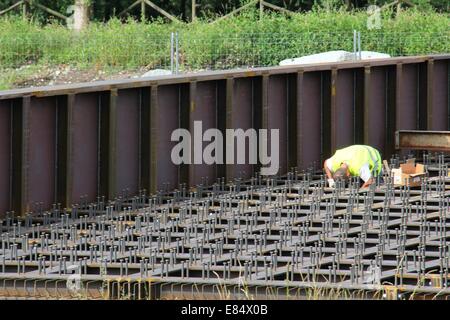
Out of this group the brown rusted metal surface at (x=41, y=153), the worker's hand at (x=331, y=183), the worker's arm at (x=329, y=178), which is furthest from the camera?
the worker's arm at (x=329, y=178)

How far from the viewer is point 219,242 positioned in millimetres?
13367

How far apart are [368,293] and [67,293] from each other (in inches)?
103

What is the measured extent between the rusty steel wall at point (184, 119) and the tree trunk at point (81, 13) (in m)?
15.9

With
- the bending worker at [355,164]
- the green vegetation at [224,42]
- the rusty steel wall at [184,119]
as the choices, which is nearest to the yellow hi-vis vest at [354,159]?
the bending worker at [355,164]

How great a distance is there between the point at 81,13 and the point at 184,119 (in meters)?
19.0

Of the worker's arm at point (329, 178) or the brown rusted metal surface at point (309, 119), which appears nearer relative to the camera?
the worker's arm at point (329, 178)

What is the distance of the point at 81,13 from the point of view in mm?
Result: 35969

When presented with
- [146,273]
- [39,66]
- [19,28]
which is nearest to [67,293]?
[146,273]

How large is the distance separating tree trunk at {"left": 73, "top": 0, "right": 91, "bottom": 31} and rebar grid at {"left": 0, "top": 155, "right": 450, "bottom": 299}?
1849cm

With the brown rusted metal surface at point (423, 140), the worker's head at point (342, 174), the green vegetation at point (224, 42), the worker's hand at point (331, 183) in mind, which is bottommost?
the worker's hand at point (331, 183)

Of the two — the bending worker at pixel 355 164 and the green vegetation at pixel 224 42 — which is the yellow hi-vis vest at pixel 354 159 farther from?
the green vegetation at pixel 224 42

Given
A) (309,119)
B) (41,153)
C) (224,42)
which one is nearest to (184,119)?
(309,119)

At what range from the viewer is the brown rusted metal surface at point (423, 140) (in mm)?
19453
